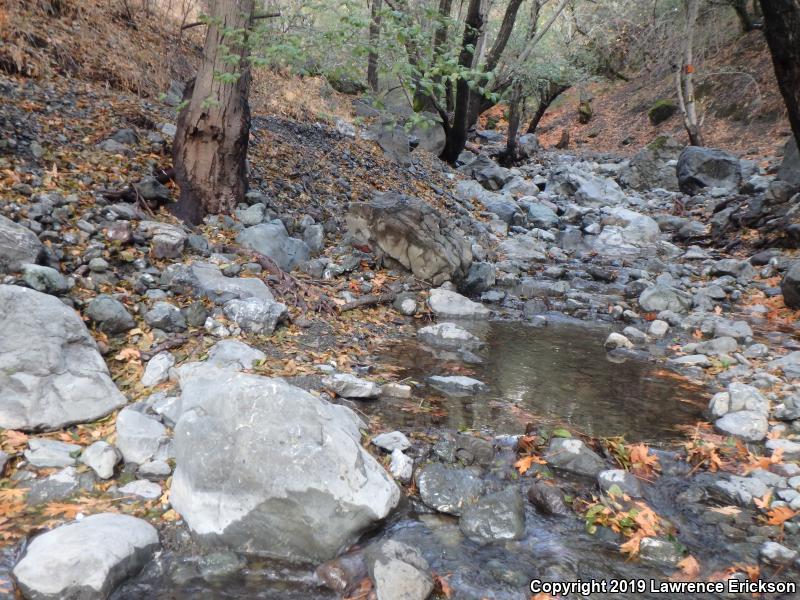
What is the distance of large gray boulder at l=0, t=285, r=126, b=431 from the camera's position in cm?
333

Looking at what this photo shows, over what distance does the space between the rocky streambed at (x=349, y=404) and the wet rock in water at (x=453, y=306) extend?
0.07 m

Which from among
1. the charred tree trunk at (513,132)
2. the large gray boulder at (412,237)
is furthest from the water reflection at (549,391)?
the charred tree trunk at (513,132)

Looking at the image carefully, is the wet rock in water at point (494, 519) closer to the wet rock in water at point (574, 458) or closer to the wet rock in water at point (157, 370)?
the wet rock in water at point (574, 458)

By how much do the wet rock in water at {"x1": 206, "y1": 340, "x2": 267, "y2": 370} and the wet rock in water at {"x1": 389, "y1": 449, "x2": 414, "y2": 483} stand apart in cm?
143

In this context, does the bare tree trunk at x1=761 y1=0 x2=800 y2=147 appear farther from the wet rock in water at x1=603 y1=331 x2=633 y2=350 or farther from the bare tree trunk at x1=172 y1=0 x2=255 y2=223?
the bare tree trunk at x1=172 y1=0 x2=255 y2=223

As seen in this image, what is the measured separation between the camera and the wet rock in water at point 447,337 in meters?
5.75

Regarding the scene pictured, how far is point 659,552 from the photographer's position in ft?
9.40

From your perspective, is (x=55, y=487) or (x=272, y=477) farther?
(x=55, y=487)

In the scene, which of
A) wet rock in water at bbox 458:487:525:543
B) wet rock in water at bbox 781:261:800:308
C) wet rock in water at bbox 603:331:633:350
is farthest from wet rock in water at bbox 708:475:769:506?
wet rock in water at bbox 781:261:800:308

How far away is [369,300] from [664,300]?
12.4 ft

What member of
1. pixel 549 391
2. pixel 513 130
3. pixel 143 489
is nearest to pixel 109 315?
pixel 143 489

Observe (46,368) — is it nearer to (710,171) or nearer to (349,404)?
(349,404)

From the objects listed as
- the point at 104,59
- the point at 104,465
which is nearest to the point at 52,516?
the point at 104,465

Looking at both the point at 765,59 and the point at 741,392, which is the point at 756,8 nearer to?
the point at 765,59
